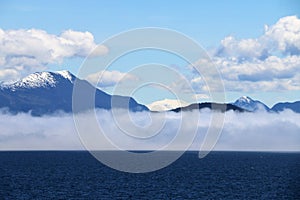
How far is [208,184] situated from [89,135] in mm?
123319

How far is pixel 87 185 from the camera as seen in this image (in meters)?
180

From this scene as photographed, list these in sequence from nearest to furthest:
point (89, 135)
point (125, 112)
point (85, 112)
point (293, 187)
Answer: point (89, 135) → point (125, 112) → point (85, 112) → point (293, 187)

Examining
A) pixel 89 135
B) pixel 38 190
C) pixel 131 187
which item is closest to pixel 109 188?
pixel 131 187

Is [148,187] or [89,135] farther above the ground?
[89,135]

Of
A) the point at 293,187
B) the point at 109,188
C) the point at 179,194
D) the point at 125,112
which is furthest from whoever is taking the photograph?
the point at 293,187

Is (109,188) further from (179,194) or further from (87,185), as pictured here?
(179,194)

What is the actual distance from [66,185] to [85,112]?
9858 centimetres

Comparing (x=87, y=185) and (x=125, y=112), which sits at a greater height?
(x=125, y=112)

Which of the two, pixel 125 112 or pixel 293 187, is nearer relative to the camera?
pixel 125 112

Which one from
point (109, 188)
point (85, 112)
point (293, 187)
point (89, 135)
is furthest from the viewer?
point (293, 187)

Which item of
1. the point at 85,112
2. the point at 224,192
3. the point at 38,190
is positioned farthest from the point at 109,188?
the point at 85,112

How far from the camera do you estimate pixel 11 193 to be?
155 meters

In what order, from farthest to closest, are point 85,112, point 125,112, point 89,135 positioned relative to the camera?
point 85,112
point 125,112
point 89,135

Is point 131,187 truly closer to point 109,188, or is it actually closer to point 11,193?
point 109,188
